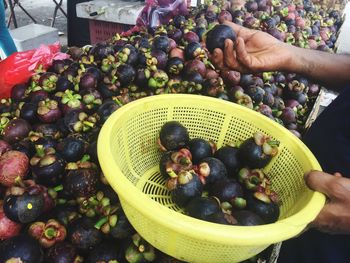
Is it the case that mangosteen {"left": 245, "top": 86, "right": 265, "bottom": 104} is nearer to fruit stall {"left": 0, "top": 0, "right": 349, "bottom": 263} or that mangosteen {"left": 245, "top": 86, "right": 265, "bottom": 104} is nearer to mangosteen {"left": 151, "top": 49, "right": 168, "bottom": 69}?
fruit stall {"left": 0, "top": 0, "right": 349, "bottom": 263}

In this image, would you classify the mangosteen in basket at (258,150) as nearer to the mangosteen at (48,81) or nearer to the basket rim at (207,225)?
the basket rim at (207,225)

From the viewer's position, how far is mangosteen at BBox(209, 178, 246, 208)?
1.32m

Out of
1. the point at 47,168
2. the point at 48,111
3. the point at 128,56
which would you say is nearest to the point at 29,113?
the point at 48,111

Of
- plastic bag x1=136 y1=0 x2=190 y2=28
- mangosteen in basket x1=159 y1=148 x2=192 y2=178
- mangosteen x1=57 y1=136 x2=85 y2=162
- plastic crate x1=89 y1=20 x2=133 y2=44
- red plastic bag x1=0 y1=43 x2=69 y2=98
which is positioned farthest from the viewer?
plastic crate x1=89 y1=20 x2=133 y2=44

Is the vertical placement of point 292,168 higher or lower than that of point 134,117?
lower

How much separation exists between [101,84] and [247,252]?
5.02 feet

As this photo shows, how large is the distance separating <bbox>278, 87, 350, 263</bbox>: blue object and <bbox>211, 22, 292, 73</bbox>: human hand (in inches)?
19.5

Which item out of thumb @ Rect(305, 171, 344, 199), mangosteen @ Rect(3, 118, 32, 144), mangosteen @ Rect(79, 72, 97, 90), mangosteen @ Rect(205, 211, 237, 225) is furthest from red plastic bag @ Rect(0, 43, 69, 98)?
thumb @ Rect(305, 171, 344, 199)

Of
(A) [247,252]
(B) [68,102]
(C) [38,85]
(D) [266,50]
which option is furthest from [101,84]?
(A) [247,252]

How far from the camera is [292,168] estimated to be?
1.41 m

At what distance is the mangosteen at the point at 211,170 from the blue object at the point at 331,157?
55cm

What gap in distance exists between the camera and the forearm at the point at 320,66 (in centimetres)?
196

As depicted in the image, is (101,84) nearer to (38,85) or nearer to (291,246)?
(38,85)

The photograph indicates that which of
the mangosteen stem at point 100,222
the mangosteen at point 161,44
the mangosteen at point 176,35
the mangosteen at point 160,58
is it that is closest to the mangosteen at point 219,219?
the mangosteen stem at point 100,222
